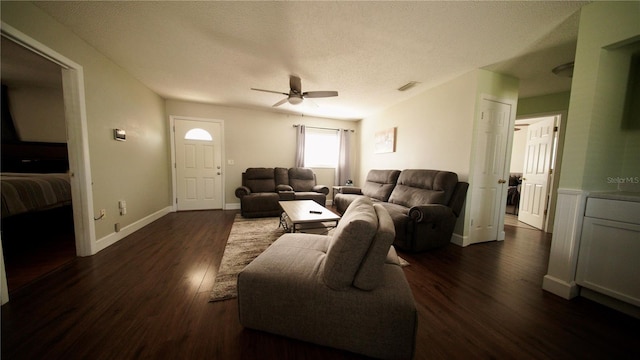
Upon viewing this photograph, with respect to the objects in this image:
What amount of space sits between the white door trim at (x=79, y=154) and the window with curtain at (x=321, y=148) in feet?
12.3

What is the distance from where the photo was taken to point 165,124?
4.04 meters

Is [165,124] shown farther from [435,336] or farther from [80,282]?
[435,336]

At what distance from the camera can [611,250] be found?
4.88 ft

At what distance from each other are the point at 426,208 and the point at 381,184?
1587 millimetres

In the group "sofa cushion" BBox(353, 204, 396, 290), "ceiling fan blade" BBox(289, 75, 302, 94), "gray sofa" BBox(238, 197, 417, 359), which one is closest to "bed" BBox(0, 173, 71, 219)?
"gray sofa" BBox(238, 197, 417, 359)

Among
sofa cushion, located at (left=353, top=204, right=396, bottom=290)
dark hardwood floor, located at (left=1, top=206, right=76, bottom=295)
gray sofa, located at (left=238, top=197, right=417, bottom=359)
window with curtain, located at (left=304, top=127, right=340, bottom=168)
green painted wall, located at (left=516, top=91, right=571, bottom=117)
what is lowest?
dark hardwood floor, located at (left=1, top=206, right=76, bottom=295)

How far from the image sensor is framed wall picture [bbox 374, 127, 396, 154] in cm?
401

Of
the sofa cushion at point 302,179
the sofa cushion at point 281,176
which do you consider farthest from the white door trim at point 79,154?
the sofa cushion at point 302,179

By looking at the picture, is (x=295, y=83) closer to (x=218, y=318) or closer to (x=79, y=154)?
(x=79, y=154)

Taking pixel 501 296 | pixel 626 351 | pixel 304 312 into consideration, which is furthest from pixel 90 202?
pixel 626 351

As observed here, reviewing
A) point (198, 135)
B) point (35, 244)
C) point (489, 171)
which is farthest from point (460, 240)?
point (35, 244)

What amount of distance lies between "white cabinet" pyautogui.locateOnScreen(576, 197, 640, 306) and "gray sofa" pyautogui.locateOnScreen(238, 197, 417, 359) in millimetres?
1739

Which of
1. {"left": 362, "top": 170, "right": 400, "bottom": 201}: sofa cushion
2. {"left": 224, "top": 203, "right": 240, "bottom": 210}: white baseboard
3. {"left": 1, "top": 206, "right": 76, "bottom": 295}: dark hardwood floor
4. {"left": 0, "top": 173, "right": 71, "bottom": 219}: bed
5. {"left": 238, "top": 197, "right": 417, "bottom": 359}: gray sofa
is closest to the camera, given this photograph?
{"left": 238, "top": 197, "right": 417, "bottom": 359}: gray sofa

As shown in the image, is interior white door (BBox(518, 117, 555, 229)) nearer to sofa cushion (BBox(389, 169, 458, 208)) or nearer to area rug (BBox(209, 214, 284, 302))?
sofa cushion (BBox(389, 169, 458, 208))
